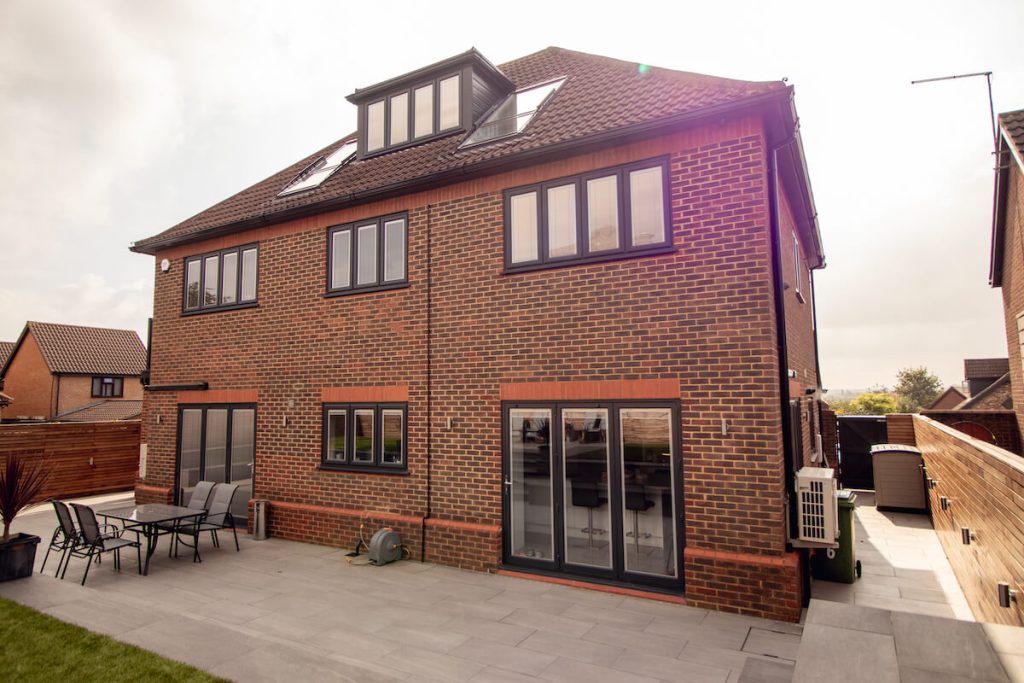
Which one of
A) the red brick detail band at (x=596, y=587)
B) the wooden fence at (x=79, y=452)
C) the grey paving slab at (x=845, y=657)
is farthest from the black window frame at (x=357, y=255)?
the wooden fence at (x=79, y=452)

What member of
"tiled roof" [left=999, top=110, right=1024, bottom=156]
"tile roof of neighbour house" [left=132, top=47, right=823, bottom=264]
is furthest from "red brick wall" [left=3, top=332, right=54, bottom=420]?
"tiled roof" [left=999, top=110, right=1024, bottom=156]

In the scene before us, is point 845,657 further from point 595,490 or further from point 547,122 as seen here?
point 547,122

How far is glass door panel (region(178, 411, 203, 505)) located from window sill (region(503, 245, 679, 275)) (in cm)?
796

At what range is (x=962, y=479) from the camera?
701 cm

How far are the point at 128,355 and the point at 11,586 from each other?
37499 millimetres

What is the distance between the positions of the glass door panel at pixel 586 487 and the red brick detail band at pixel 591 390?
24cm

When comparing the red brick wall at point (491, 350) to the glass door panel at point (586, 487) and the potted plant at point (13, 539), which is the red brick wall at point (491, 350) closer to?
the glass door panel at point (586, 487)

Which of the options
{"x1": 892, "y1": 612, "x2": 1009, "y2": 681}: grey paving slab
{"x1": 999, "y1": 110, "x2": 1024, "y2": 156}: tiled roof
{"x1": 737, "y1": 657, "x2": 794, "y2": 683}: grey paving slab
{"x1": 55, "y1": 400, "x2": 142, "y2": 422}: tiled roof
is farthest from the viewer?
{"x1": 55, "y1": 400, "x2": 142, "y2": 422}: tiled roof

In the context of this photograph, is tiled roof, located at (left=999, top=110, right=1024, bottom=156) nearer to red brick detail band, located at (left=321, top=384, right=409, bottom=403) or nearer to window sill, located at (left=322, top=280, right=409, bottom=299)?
window sill, located at (left=322, top=280, right=409, bottom=299)

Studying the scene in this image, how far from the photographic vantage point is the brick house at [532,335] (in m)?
6.59

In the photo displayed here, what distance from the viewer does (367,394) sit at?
9367 mm

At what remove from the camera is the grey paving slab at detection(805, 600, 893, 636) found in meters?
3.62

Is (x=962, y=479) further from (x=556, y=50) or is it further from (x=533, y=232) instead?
(x=556, y=50)

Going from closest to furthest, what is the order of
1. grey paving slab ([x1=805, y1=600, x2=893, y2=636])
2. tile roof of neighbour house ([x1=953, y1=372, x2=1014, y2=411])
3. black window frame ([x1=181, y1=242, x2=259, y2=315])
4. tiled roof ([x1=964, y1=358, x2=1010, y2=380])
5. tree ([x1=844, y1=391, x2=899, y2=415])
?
grey paving slab ([x1=805, y1=600, x2=893, y2=636]) → black window frame ([x1=181, y1=242, x2=259, y2=315]) → tile roof of neighbour house ([x1=953, y1=372, x2=1014, y2=411]) → tiled roof ([x1=964, y1=358, x2=1010, y2=380]) → tree ([x1=844, y1=391, x2=899, y2=415])
